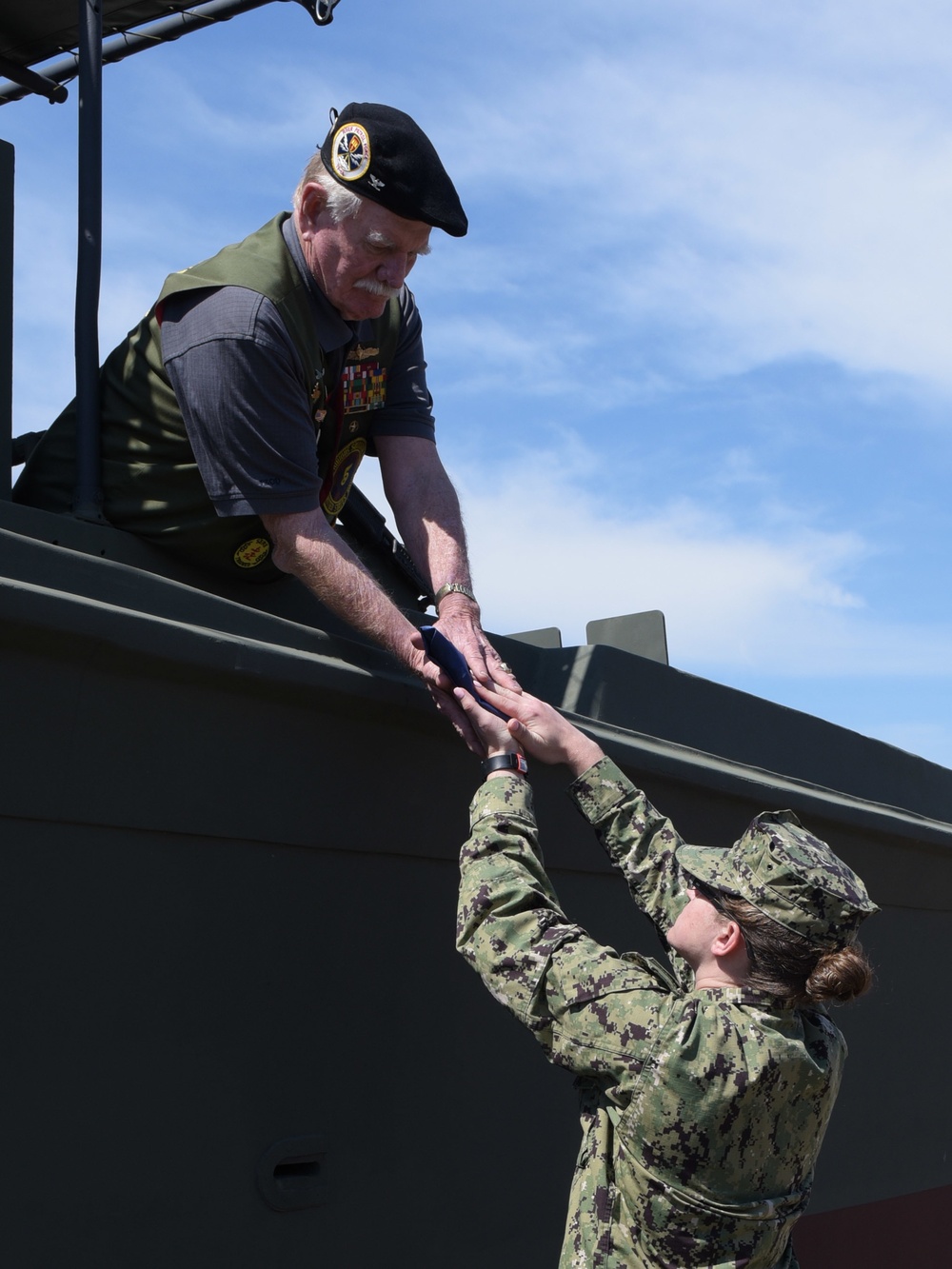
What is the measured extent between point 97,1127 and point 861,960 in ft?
3.43

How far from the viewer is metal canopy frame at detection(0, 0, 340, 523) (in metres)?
2.42

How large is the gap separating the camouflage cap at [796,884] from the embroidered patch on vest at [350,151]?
4.19 ft

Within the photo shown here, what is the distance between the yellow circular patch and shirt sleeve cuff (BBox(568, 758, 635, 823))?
680mm

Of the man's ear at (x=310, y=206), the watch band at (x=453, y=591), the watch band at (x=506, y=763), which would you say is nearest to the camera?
the watch band at (x=506, y=763)

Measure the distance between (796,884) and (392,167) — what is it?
134cm

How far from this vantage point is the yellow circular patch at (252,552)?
2.50 metres

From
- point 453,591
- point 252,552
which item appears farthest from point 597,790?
point 252,552

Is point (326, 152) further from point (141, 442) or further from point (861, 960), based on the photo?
point (861, 960)

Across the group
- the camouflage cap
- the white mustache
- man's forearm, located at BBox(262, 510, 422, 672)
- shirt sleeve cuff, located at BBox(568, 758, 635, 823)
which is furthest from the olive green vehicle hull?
the camouflage cap

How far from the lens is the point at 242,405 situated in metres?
2.30

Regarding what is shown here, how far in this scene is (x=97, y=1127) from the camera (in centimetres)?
195

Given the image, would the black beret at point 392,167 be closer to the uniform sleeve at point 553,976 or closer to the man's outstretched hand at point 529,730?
the man's outstretched hand at point 529,730

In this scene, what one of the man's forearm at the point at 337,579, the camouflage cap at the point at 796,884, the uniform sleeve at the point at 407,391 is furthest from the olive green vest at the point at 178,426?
the camouflage cap at the point at 796,884

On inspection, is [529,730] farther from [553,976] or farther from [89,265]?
[89,265]
